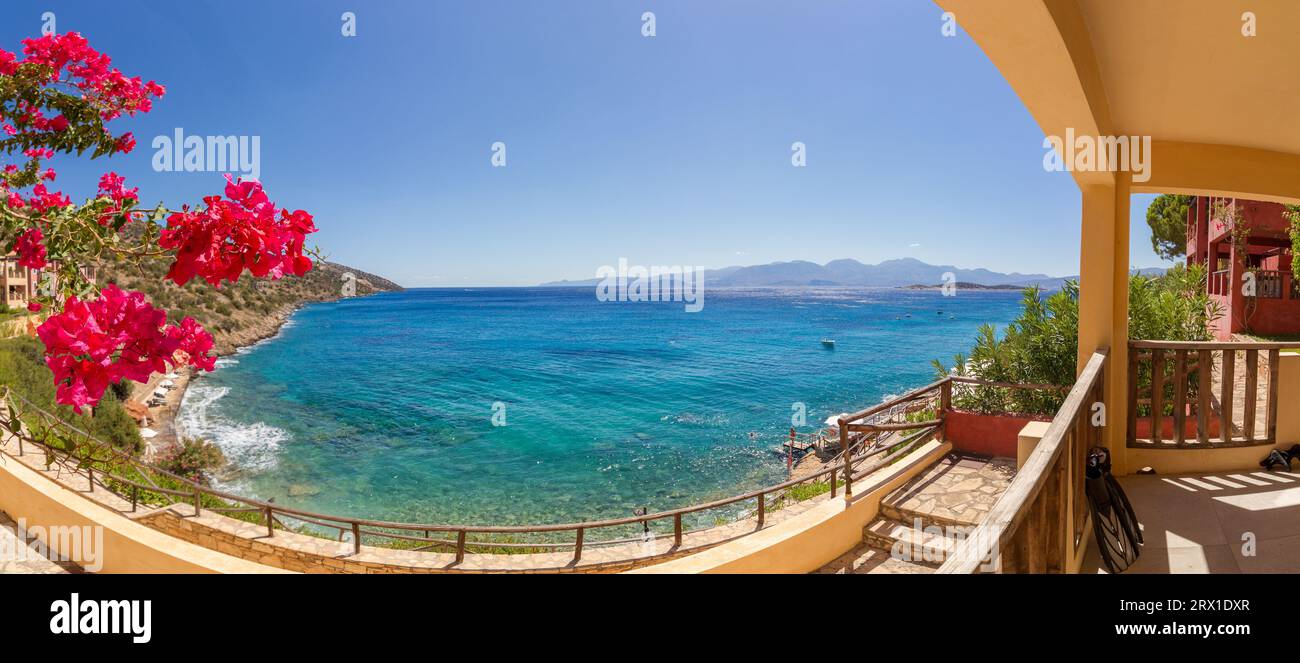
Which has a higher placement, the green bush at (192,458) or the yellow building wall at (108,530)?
the yellow building wall at (108,530)

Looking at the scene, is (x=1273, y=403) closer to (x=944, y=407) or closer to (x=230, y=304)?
(x=944, y=407)

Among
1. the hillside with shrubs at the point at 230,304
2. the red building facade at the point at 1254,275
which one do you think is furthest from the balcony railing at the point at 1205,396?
the hillside with shrubs at the point at 230,304

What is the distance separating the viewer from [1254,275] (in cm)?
1338

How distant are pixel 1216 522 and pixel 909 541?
234 centimetres

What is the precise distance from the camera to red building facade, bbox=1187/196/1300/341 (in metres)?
13.6

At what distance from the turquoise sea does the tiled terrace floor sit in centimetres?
1097

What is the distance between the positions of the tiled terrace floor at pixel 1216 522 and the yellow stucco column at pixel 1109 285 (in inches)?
16.5

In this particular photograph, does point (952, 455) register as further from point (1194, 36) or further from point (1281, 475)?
point (1194, 36)

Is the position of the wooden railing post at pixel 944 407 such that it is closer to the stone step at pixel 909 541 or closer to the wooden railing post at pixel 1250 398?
the stone step at pixel 909 541

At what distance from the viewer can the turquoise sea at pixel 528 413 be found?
1474cm

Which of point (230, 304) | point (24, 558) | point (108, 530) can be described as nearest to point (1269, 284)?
point (108, 530)

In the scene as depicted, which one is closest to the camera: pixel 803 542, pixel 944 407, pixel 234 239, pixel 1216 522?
pixel 234 239

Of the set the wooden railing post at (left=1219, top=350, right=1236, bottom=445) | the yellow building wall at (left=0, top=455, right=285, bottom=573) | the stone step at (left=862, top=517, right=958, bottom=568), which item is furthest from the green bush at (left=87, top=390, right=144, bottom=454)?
the wooden railing post at (left=1219, top=350, right=1236, bottom=445)
